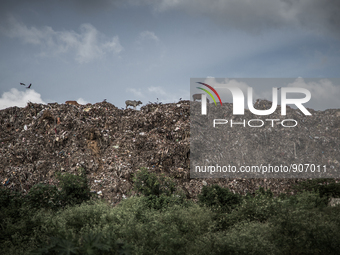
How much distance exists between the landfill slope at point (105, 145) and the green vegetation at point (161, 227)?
2204 mm

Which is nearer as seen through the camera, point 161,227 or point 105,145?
point 161,227

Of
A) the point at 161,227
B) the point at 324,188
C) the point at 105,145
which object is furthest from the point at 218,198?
the point at 105,145

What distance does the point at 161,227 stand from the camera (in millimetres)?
5652

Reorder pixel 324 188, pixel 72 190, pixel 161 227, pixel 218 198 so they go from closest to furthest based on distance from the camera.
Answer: pixel 161 227 < pixel 218 198 < pixel 72 190 < pixel 324 188

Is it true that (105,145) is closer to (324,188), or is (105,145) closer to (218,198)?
(218,198)

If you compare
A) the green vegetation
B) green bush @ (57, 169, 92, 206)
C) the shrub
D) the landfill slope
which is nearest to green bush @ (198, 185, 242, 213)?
the green vegetation

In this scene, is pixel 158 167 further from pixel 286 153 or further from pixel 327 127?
pixel 327 127

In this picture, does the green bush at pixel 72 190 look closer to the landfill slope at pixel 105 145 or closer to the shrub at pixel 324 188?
the landfill slope at pixel 105 145

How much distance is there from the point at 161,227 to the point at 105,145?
25.1 ft

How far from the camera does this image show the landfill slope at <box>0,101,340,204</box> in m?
10.9

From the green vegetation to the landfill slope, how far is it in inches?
86.8

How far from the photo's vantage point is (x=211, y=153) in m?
12.3

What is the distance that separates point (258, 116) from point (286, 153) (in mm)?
2478

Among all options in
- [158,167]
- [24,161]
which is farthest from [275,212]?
[24,161]
